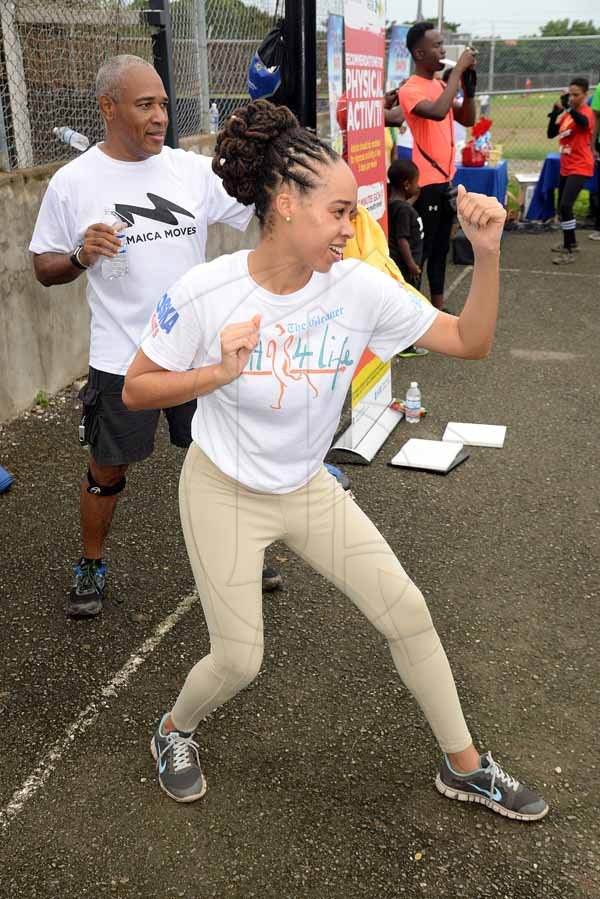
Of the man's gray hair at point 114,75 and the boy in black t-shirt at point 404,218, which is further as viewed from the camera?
the boy in black t-shirt at point 404,218

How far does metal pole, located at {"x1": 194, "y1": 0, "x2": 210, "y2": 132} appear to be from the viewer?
8000mm

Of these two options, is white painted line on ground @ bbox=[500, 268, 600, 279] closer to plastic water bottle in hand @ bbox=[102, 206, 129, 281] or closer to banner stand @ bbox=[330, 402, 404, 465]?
banner stand @ bbox=[330, 402, 404, 465]

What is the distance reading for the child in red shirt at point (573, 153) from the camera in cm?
1099

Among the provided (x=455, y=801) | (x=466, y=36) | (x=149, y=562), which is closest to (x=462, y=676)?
(x=455, y=801)

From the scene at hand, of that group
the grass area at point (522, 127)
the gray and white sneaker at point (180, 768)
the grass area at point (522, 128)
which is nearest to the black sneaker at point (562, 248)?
the grass area at point (522, 128)

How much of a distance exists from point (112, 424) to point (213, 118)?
5803mm

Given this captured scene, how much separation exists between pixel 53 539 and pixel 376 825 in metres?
2.47

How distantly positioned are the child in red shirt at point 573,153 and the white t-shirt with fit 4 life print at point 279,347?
9260 mm

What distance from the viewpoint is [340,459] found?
5.44 metres

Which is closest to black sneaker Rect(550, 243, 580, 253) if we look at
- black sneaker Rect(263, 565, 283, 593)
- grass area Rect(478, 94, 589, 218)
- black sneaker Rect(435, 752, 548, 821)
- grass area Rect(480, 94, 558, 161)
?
grass area Rect(478, 94, 589, 218)

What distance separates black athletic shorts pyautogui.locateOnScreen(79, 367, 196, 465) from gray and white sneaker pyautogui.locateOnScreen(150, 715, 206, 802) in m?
1.23

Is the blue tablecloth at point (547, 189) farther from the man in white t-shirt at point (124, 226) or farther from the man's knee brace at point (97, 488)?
the man's knee brace at point (97, 488)

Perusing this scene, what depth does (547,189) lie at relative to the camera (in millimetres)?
13148

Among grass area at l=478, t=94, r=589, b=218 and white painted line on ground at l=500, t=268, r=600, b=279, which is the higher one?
grass area at l=478, t=94, r=589, b=218
